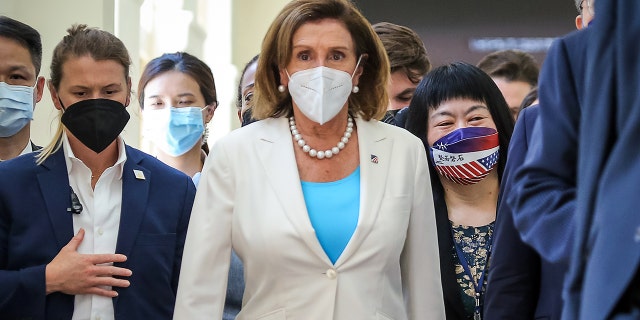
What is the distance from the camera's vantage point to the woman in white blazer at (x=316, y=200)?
303 cm

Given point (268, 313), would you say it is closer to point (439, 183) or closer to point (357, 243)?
point (357, 243)

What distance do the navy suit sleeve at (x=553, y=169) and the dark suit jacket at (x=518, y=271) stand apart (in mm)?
625

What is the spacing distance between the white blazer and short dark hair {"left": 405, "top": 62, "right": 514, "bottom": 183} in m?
0.61

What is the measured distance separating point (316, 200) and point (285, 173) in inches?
4.9

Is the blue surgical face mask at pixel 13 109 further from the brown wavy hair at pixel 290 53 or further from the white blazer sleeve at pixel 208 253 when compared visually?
the white blazer sleeve at pixel 208 253

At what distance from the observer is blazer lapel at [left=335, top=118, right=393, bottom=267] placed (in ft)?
9.96

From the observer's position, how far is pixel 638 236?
6.00 ft

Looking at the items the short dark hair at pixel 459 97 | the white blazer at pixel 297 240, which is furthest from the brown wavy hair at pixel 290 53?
the short dark hair at pixel 459 97

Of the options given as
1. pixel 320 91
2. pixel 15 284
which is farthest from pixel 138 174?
pixel 320 91

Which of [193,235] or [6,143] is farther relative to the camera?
[6,143]

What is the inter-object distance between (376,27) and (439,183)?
106 cm

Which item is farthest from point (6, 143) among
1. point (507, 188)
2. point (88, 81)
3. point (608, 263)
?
point (608, 263)

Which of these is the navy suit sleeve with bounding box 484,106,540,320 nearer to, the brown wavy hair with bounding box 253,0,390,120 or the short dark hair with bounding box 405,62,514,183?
the brown wavy hair with bounding box 253,0,390,120

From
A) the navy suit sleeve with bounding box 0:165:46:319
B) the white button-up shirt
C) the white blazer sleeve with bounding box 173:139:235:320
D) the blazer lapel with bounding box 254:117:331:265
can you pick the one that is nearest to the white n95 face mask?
the blazer lapel with bounding box 254:117:331:265
